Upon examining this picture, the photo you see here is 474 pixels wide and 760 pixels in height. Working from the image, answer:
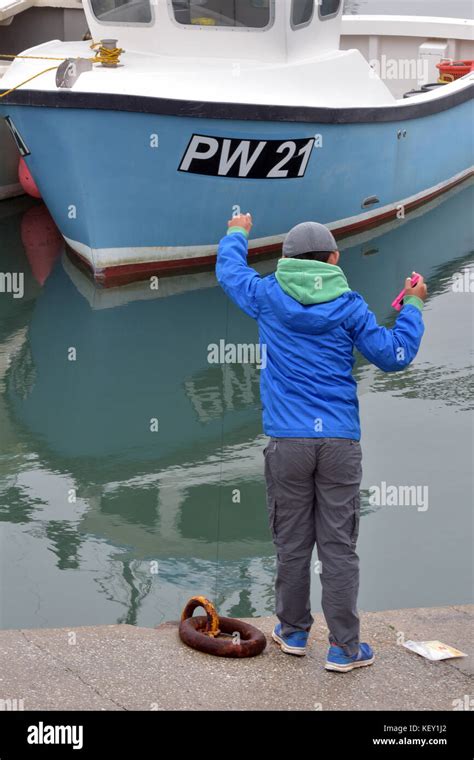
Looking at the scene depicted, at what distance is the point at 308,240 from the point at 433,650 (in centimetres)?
147

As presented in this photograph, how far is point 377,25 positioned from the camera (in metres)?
17.4

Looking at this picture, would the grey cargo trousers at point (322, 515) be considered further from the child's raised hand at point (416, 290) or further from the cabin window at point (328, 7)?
the cabin window at point (328, 7)

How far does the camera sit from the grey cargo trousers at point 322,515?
388 cm

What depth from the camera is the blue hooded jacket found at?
12.7 feet

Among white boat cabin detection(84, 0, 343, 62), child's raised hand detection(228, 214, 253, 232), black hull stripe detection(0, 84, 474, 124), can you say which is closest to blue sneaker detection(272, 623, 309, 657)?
child's raised hand detection(228, 214, 253, 232)

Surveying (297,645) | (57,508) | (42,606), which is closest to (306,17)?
(57,508)

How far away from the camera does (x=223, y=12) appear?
11.0 metres

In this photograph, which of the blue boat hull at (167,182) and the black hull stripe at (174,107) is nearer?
the black hull stripe at (174,107)

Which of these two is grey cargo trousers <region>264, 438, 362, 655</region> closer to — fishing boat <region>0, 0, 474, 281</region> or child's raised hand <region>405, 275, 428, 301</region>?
child's raised hand <region>405, 275, 428, 301</region>

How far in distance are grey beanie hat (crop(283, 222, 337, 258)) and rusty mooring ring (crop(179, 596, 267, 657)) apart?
124 centimetres

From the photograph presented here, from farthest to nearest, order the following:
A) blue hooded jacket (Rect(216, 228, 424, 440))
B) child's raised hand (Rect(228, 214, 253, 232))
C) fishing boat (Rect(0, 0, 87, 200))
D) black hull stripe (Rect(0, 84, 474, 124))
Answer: fishing boat (Rect(0, 0, 87, 200)) < black hull stripe (Rect(0, 84, 474, 124)) < child's raised hand (Rect(228, 214, 253, 232)) < blue hooded jacket (Rect(216, 228, 424, 440))

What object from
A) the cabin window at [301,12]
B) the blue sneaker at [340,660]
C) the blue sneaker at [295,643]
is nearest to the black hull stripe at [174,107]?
the cabin window at [301,12]

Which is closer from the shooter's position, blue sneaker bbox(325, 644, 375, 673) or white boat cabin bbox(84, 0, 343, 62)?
blue sneaker bbox(325, 644, 375, 673)

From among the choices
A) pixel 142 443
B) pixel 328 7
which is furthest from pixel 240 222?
pixel 328 7
